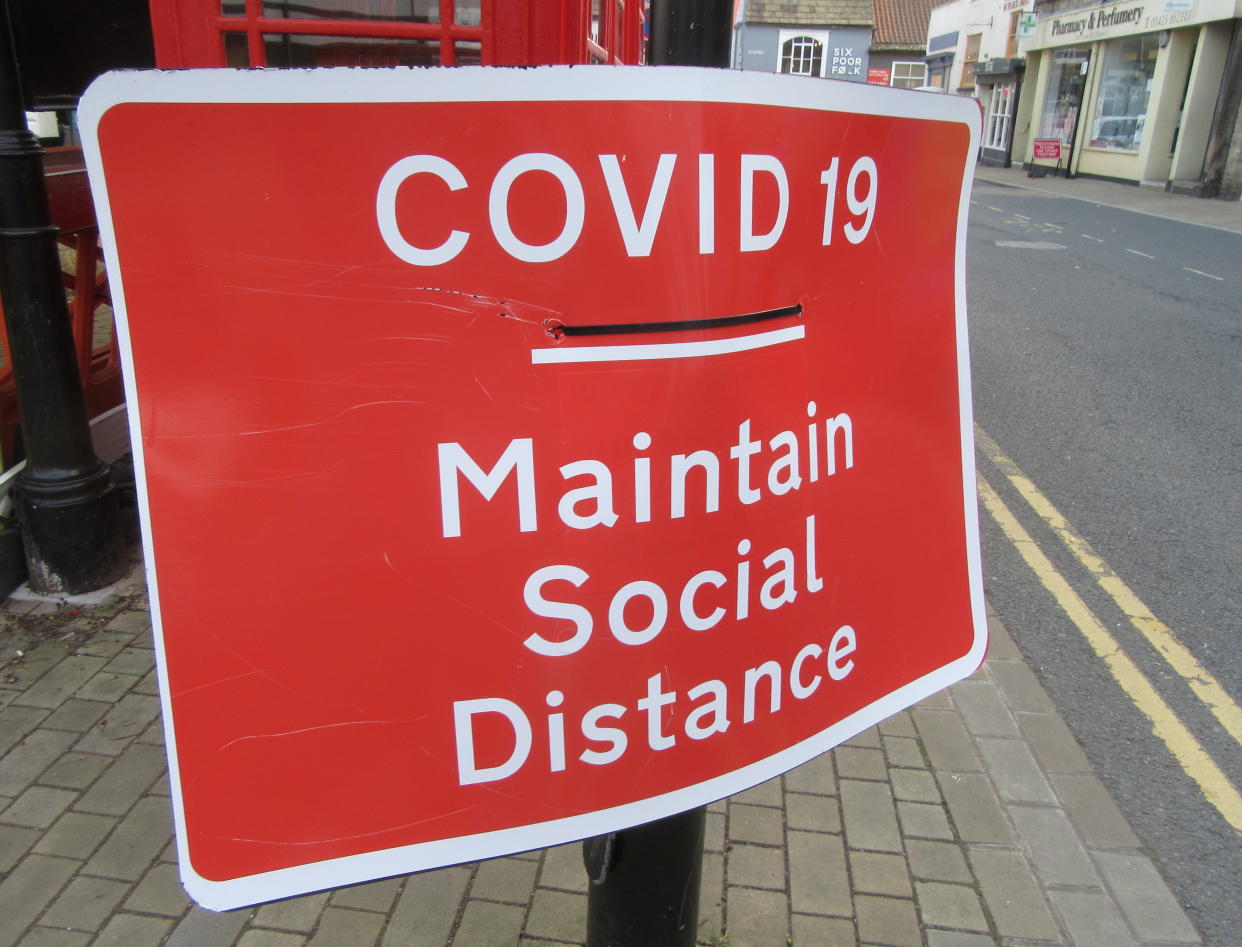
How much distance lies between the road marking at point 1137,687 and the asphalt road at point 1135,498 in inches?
0.9

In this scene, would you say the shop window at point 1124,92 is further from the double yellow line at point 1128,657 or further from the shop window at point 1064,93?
the double yellow line at point 1128,657

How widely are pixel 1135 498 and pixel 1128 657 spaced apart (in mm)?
1740

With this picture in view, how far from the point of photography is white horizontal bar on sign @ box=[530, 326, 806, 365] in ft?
3.44

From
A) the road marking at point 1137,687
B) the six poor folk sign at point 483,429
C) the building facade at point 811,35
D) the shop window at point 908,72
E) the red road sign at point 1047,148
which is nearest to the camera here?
the six poor folk sign at point 483,429

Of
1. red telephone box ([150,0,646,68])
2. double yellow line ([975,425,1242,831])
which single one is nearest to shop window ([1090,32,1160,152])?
double yellow line ([975,425,1242,831])

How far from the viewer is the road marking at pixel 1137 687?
9.51 feet

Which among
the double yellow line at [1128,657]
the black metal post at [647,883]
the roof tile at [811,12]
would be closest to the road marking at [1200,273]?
the double yellow line at [1128,657]

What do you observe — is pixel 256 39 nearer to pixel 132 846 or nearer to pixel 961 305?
pixel 961 305

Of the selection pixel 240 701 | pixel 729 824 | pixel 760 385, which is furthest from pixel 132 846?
pixel 760 385

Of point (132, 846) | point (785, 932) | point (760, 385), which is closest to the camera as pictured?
point (760, 385)

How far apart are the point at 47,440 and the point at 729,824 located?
9.58 feet

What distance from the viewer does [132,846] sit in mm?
2500

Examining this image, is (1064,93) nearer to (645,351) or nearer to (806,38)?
(806,38)

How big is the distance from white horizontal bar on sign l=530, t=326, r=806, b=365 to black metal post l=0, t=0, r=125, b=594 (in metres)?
3.10
